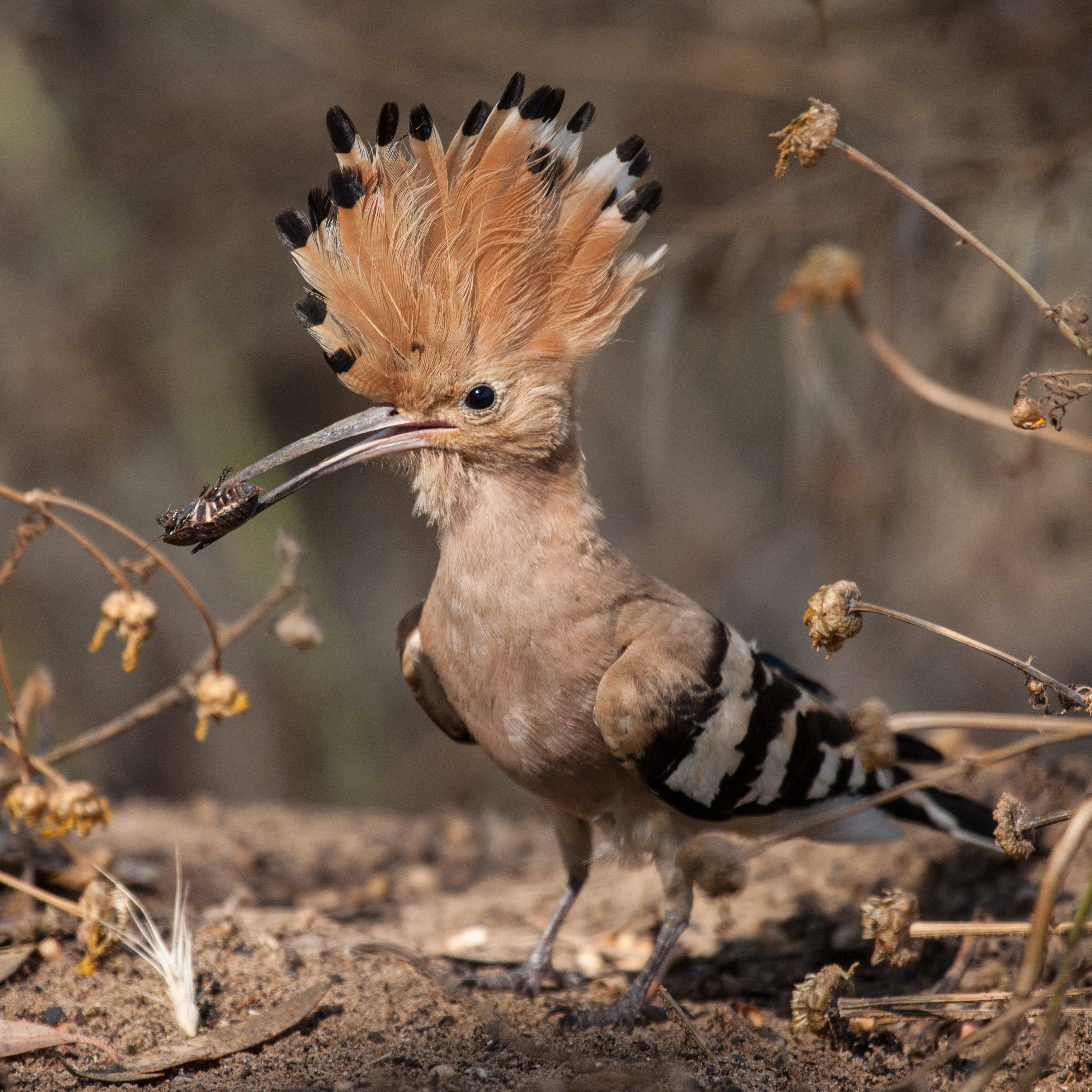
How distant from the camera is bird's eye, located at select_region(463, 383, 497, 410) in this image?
7.82 feet

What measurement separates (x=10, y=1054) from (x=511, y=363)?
66.4 inches

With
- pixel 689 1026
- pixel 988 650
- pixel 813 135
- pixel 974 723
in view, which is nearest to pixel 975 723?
pixel 974 723

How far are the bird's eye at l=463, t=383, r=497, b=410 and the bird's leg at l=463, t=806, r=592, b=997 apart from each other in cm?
103

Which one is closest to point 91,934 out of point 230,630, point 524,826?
point 230,630

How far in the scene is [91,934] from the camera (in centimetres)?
226

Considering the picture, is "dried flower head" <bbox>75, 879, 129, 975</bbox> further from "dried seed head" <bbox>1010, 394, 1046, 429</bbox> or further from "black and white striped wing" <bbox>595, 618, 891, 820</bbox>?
"dried seed head" <bbox>1010, 394, 1046, 429</bbox>

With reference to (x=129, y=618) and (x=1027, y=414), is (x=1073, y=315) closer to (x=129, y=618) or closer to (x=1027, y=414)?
(x=1027, y=414)

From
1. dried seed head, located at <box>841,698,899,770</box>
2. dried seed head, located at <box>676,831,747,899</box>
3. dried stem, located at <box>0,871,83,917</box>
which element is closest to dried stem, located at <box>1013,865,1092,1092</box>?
dried seed head, located at <box>841,698,899,770</box>

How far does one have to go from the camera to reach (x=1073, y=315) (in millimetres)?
1926

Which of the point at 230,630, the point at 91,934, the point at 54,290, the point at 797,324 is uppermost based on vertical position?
the point at 54,290

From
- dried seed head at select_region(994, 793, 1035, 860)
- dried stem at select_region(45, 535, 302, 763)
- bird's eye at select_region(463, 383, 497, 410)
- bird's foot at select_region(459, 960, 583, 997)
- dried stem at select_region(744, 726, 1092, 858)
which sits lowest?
bird's foot at select_region(459, 960, 583, 997)

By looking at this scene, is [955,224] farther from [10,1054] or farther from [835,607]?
[10,1054]

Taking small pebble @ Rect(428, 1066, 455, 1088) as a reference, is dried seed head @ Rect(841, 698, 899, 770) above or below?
above

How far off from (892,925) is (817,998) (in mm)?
216
